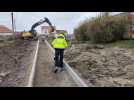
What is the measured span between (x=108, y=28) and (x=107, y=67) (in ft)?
29.2

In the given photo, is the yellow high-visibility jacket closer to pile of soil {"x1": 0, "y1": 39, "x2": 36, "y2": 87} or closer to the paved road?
the paved road

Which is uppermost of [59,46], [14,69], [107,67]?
[59,46]

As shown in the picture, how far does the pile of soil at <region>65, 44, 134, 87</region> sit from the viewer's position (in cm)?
966

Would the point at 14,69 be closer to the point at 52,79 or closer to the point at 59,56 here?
the point at 59,56

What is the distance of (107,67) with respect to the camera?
43.5 ft

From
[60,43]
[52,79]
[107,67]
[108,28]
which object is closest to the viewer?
[52,79]

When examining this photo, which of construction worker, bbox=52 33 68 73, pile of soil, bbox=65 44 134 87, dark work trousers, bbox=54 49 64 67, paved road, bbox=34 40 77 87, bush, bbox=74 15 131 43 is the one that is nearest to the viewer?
paved road, bbox=34 40 77 87

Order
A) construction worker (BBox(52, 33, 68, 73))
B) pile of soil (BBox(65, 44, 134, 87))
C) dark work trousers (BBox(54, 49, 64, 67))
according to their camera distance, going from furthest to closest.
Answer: dark work trousers (BBox(54, 49, 64, 67)) < construction worker (BBox(52, 33, 68, 73)) < pile of soil (BBox(65, 44, 134, 87))

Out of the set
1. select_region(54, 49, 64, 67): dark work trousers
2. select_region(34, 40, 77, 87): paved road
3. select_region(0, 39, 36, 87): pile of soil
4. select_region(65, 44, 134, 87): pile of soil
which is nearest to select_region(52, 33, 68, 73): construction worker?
select_region(54, 49, 64, 67): dark work trousers

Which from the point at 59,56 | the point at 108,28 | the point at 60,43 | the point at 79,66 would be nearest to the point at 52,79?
the point at 59,56

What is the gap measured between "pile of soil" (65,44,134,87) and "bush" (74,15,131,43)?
225 centimetres

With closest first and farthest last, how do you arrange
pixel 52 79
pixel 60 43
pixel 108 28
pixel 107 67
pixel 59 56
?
pixel 52 79
pixel 60 43
pixel 59 56
pixel 107 67
pixel 108 28
